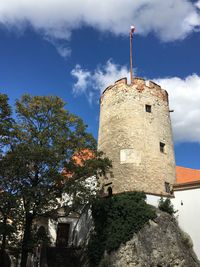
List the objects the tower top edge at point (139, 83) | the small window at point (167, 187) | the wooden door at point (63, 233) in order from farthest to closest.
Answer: the wooden door at point (63, 233) < the tower top edge at point (139, 83) < the small window at point (167, 187)

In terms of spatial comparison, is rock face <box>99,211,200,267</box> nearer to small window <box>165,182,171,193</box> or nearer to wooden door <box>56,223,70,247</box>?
small window <box>165,182,171,193</box>

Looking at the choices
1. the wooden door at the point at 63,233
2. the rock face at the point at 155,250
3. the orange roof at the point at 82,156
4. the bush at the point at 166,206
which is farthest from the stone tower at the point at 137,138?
the wooden door at the point at 63,233

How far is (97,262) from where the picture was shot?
56.9ft

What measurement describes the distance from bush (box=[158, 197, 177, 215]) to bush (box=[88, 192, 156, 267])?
1.40 meters

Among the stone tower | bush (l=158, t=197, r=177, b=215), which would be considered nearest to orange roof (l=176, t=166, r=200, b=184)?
the stone tower

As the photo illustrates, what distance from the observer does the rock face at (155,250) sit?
641 inches

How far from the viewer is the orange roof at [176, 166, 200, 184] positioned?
83.8 feet

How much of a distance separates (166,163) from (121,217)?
5.12 meters

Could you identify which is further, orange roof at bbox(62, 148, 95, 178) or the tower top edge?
the tower top edge

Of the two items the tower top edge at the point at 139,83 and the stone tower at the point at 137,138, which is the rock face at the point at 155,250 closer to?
the stone tower at the point at 137,138

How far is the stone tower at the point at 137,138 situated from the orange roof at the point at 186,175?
15.0 feet

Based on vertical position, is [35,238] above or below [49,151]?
below

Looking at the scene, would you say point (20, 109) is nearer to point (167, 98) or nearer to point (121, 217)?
point (121, 217)

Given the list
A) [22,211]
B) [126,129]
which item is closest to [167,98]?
[126,129]
